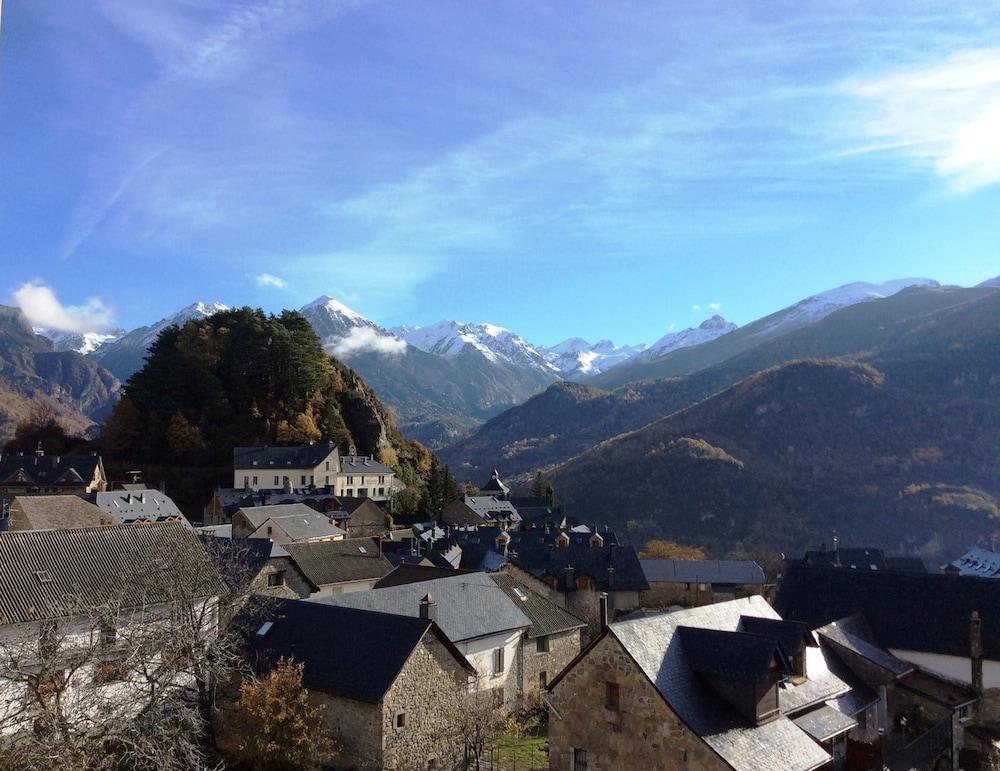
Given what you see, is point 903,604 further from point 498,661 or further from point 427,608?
point 427,608

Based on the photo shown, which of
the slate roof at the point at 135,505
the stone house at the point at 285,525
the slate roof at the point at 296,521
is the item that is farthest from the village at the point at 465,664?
the slate roof at the point at 135,505

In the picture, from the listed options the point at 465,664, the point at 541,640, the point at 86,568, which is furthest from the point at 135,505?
the point at 465,664

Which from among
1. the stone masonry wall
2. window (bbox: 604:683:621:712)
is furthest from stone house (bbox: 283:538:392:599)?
window (bbox: 604:683:621:712)

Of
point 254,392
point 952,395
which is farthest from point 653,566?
point 952,395

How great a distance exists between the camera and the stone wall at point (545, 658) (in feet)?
115

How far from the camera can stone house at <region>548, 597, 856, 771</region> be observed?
20062mm

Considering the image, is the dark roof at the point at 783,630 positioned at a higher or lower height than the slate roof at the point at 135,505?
lower

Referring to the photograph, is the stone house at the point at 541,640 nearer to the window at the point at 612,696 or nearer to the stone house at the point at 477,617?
the stone house at the point at 477,617

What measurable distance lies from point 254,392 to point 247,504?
2513 cm

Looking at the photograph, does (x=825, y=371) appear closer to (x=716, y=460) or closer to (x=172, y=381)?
(x=716, y=460)

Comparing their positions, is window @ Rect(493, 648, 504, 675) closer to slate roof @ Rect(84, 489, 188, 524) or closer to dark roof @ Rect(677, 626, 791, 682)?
dark roof @ Rect(677, 626, 791, 682)

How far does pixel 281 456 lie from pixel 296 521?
1205 inches

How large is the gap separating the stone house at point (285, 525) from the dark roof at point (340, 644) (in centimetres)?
3183

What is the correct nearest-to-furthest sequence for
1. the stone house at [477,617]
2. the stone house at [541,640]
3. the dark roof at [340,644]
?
the dark roof at [340,644] < the stone house at [477,617] < the stone house at [541,640]
